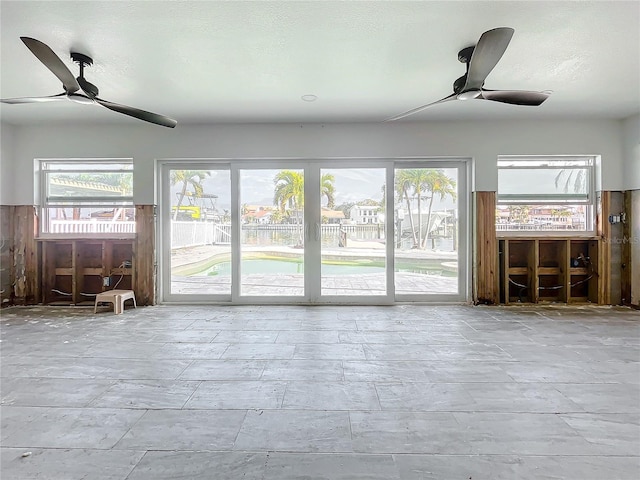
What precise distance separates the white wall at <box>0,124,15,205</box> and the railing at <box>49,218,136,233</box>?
0.68 m

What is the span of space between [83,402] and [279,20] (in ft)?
10.4

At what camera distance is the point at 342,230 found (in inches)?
214

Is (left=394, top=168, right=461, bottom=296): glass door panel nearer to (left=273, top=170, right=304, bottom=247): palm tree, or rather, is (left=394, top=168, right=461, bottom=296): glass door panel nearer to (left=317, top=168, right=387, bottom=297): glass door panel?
(left=317, top=168, right=387, bottom=297): glass door panel

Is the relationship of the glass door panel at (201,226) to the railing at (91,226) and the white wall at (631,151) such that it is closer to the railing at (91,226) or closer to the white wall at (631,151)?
the railing at (91,226)

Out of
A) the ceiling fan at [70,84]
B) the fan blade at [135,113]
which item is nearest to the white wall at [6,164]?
the ceiling fan at [70,84]

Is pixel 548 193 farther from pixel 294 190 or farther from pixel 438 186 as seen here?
pixel 294 190

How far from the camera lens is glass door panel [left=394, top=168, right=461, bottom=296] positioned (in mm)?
5465

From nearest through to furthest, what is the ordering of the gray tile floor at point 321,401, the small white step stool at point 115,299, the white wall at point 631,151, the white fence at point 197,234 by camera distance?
the gray tile floor at point 321,401
the small white step stool at point 115,299
the white wall at point 631,151
the white fence at point 197,234

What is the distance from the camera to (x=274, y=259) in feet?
18.0

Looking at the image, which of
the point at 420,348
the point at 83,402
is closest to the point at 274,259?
the point at 420,348

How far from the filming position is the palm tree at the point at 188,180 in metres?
5.57

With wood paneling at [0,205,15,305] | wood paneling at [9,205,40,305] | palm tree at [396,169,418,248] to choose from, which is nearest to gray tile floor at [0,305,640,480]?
wood paneling at [9,205,40,305]

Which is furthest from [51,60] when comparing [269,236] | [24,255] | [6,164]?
[24,255]

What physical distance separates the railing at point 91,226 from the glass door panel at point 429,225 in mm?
4359
